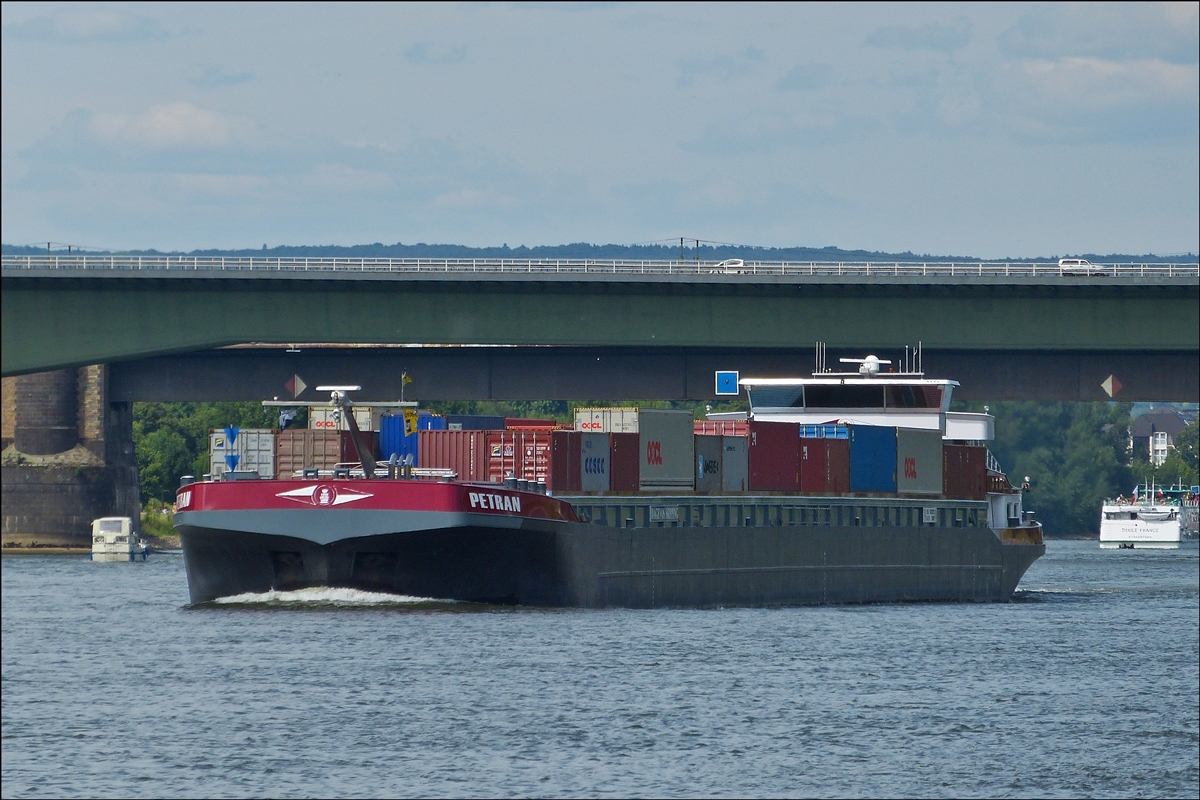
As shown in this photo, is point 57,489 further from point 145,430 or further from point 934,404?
point 934,404

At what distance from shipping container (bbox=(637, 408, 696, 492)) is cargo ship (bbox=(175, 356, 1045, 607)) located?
0.25 ft

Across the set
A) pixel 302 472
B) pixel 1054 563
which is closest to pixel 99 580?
pixel 302 472

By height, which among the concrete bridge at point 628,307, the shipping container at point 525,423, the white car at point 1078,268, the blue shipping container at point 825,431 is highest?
the white car at point 1078,268

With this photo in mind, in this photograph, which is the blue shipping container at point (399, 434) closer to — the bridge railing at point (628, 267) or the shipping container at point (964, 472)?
the bridge railing at point (628, 267)

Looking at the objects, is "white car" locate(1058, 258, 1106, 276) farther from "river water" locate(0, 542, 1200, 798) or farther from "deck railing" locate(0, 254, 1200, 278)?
"river water" locate(0, 542, 1200, 798)

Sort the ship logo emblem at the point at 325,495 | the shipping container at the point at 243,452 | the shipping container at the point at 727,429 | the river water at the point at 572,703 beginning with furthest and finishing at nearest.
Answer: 1. the shipping container at the point at 727,429
2. the shipping container at the point at 243,452
3. the ship logo emblem at the point at 325,495
4. the river water at the point at 572,703

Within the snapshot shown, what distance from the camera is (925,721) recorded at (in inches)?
1554

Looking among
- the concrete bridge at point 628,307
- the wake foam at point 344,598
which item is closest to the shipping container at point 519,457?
the wake foam at point 344,598

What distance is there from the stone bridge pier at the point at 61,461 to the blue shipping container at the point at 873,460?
50280 millimetres

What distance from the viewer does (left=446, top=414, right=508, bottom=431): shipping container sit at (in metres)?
68.3

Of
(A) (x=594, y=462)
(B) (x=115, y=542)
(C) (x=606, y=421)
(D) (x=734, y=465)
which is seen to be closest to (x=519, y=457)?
(A) (x=594, y=462)

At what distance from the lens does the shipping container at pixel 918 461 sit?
256ft

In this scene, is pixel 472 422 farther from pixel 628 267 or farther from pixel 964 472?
pixel 964 472

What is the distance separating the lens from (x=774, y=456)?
72438mm
